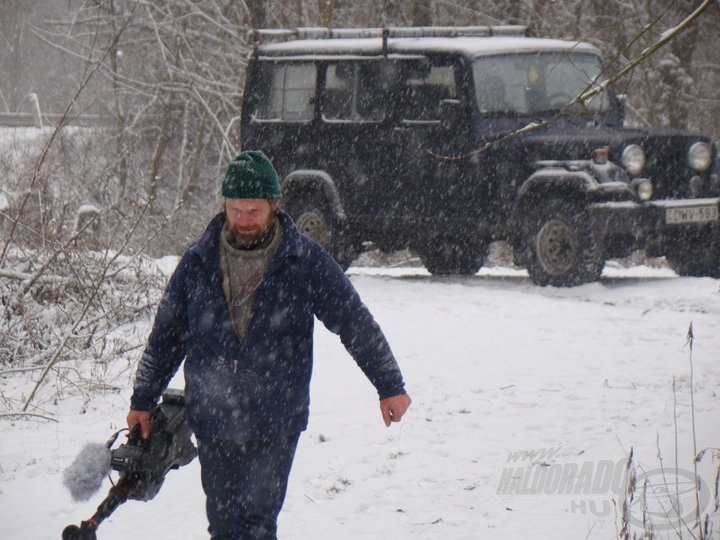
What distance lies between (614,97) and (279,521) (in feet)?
27.7

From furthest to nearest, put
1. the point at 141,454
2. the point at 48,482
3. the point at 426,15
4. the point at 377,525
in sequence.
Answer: the point at 426,15 → the point at 48,482 → the point at 377,525 → the point at 141,454

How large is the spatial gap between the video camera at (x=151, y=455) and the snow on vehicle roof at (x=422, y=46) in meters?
8.00

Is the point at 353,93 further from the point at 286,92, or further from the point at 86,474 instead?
the point at 86,474

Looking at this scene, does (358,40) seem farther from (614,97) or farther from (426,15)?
(426,15)

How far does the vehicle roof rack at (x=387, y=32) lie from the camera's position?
13.2 meters

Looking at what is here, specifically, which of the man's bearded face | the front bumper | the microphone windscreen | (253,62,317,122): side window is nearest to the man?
the man's bearded face

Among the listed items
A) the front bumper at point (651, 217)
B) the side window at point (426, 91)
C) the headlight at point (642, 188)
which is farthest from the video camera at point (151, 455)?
the side window at point (426, 91)

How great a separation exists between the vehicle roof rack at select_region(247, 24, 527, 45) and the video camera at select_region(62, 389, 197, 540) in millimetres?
8581

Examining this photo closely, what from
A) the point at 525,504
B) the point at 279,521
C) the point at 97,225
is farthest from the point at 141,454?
the point at 97,225

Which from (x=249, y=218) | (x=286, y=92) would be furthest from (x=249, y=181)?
(x=286, y=92)

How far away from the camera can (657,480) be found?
606 cm

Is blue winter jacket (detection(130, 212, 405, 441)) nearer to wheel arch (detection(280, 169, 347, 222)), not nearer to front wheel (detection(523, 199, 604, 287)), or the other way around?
front wheel (detection(523, 199, 604, 287))

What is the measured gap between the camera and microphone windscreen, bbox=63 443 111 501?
447 cm

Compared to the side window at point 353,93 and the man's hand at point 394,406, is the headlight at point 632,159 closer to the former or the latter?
the side window at point 353,93
